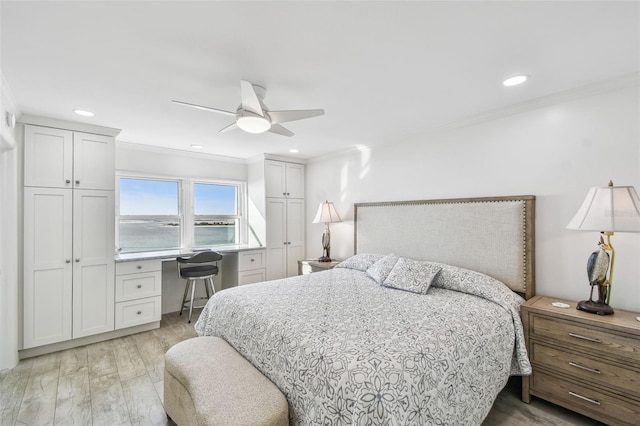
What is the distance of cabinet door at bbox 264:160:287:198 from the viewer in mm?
4531

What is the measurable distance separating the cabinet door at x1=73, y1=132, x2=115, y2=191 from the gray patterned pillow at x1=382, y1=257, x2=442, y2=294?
319cm

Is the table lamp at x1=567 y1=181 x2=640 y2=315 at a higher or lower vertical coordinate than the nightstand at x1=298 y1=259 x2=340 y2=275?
higher

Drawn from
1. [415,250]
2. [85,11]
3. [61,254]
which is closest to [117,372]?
[61,254]

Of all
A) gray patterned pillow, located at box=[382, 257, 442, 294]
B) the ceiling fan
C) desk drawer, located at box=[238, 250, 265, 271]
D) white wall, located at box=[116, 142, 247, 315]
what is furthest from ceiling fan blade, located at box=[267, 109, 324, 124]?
white wall, located at box=[116, 142, 247, 315]

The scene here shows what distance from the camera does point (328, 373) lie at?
135 cm

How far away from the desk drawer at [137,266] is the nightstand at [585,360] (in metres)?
3.76

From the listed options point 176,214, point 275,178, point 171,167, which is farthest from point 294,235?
point 171,167

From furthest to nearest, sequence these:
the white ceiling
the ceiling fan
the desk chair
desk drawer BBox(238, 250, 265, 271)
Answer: desk drawer BBox(238, 250, 265, 271)
the desk chair
the ceiling fan
the white ceiling

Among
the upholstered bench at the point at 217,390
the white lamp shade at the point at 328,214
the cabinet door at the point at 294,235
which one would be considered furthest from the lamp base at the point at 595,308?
the cabinet door at the point at 294,235

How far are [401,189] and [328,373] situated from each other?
261 cm

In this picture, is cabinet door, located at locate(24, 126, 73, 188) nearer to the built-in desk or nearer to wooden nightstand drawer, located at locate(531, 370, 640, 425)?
the built-in desk

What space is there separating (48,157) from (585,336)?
15.5 ft

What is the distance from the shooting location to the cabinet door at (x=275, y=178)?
14.9 ft

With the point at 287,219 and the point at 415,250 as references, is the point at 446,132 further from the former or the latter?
the point at 287,219
